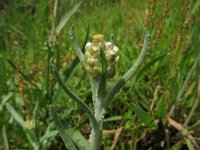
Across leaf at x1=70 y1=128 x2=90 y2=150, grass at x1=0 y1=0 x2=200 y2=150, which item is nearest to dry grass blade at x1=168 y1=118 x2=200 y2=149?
grass at x1=0 y1=0 x2=200 y2=150

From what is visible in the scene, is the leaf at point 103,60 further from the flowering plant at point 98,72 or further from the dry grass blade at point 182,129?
the dry grass blade at point 182,129

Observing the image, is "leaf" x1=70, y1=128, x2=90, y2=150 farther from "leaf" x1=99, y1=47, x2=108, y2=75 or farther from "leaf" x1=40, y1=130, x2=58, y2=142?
"leaf" x1=99, y1=47, x2=108, y2=75

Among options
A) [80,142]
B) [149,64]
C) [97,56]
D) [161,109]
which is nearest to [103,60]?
[97,56]

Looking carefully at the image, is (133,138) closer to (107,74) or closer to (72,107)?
(72,107)

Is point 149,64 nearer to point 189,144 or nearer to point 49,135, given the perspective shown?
point 189,144

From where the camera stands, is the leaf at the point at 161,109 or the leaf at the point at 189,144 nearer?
the leaf at the point at 189,144

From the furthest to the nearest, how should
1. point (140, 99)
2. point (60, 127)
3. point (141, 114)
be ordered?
point (140, 99)
point (141, 114)
point (60, 127)

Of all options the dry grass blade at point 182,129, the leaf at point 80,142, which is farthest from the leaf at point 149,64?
the leaf at point 80,142

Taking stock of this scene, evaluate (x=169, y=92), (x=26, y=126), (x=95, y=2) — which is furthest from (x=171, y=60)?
(x=95, y=2)
